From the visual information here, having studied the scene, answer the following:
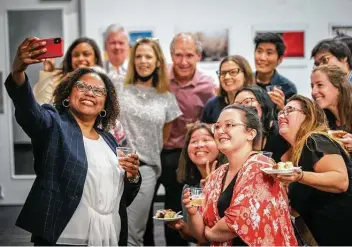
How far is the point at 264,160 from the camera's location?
2.71 metres

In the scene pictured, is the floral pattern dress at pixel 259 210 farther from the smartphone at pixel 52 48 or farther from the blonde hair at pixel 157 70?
the blonde hair at pixel 157 70

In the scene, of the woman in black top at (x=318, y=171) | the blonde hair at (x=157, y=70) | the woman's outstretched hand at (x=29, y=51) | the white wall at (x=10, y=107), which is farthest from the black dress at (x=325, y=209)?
the white wall at (x=10, y=107)

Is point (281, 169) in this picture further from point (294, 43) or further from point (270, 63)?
point (294, 43)

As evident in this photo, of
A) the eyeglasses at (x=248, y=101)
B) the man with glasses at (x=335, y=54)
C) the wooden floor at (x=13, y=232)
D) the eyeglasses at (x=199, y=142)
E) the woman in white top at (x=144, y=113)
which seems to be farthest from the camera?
the wooden floor at (x=13, y=232)

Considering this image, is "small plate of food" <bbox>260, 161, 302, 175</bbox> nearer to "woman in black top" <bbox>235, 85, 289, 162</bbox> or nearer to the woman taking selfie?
the woman taking selfie

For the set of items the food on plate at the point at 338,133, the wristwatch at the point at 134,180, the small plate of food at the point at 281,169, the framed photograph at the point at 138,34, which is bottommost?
the wristwatch at the point at 134,180

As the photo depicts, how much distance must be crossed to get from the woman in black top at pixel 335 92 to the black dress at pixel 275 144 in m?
0.32

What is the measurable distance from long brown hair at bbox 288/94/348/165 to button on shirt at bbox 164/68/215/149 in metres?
1.48

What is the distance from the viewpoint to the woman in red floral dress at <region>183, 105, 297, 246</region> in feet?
8.61

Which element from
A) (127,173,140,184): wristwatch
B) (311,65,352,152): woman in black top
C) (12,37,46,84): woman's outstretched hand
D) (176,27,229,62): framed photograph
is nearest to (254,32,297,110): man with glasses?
(311,65,352,152): woman in black top

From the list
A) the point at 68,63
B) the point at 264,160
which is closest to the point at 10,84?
the point at 264,160

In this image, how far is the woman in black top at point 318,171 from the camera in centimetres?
284

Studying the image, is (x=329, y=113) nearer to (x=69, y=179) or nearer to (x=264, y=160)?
(x=264, y=160)

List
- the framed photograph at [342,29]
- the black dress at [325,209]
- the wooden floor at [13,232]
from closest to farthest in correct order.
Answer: the black dress at [325,209] < the wooden floor at [13,232] < the framed photograph at [342,29]
